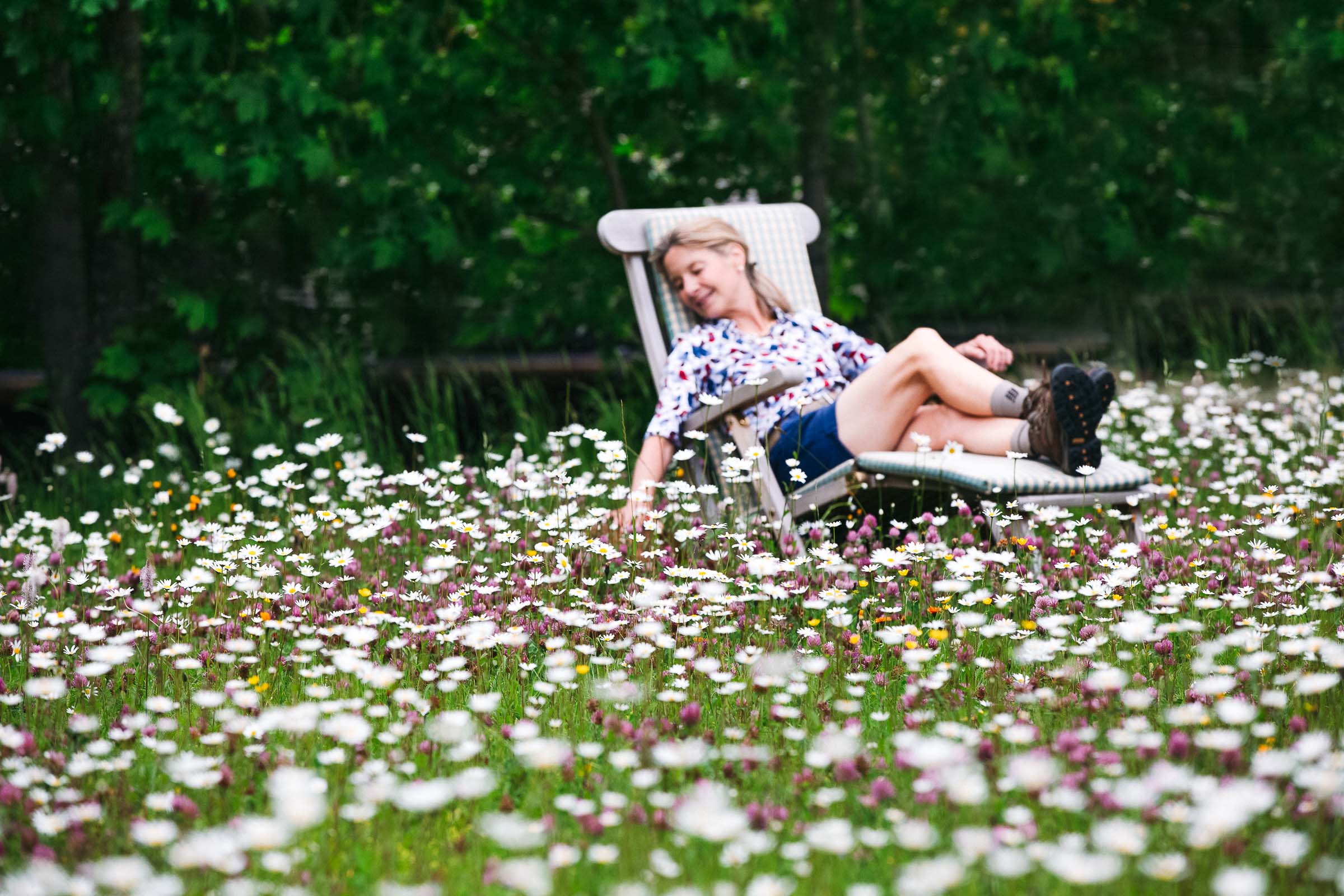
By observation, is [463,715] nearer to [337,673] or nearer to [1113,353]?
[337,673]

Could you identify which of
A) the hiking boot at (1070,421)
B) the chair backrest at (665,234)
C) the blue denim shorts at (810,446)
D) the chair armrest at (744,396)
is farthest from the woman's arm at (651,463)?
the hiking boot at (1070,421)

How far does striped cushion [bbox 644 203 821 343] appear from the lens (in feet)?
16.4

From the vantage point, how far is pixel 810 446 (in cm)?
435

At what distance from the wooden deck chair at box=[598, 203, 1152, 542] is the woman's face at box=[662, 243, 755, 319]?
12 cm

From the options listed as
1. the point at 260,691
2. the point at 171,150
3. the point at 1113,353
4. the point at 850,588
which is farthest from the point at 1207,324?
the point at 260,691

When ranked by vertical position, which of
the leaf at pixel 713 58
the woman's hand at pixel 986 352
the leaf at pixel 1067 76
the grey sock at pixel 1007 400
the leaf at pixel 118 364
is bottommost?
the grey sock at pixel 1007 400

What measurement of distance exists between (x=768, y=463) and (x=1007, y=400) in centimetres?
81

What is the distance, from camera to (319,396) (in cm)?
585

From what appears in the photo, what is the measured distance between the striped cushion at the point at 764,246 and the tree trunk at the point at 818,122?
1223 millimetres

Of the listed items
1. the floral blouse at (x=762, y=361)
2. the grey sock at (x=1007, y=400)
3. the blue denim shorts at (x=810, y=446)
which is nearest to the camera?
the grey sock at (x=1007, y=400)

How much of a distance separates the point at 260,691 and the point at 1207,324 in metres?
5.99

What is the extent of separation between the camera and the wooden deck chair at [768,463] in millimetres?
3605

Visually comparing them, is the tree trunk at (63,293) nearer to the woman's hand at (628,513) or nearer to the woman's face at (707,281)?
the woman's face at (707,281)

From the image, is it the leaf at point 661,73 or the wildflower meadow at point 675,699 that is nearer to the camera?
the wildflower meadow at point 675,699
